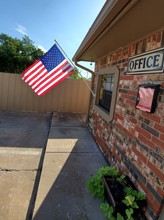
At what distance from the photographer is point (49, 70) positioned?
4297mm

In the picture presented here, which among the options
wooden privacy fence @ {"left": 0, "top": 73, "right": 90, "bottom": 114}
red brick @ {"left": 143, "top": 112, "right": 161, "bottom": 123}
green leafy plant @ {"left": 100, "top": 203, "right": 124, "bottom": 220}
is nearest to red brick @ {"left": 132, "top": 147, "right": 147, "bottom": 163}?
red brick @ {"left": 143, "top": 112, "right": 161, "bottom": 123}

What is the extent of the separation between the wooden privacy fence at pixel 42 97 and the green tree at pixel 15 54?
205 inches

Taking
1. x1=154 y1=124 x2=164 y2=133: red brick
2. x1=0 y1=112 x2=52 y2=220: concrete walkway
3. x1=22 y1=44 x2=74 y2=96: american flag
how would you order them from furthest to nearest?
1. x1=22 y1=44 x2=74 y2=96: american flag
2. x1=0 y1=112 x2=52 y2=220: concrete walkway
3. x1=154 y1=124 x2=164 y2=133: red brick

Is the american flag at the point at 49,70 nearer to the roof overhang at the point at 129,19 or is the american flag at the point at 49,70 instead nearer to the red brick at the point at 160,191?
the roof overhang at the point at 129,19

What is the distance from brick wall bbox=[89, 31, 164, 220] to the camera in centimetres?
163

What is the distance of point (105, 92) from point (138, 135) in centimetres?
213

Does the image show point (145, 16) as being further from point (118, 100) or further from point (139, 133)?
point (118, 100)

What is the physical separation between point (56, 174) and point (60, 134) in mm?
1783

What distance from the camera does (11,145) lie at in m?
3.67

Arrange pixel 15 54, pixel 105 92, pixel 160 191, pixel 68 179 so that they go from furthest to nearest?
pixel 15 54, pixel 105 92, pixel 68 179, pixel 160 191

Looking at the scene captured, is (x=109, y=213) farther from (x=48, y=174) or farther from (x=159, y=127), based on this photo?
(x=48, y=174)

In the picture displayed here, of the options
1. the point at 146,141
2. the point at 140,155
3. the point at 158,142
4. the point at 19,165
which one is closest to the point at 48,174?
the point at 19,165

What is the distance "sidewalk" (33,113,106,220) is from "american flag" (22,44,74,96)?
140cm

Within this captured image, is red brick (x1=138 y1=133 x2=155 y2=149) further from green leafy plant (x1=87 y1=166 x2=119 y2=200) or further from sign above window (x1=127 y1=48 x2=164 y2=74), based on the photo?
sign above window (x1=127 y1=48 x2=164 y2=74)
